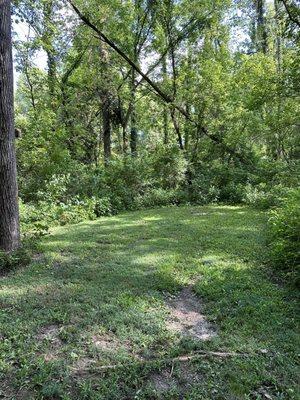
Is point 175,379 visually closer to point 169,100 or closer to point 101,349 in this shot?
point 101,349

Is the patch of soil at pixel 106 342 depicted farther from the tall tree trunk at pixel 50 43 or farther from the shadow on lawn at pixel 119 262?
the tall tree trunk at pixel 50 43

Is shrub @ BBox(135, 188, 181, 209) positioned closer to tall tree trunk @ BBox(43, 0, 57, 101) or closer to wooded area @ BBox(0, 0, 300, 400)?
wooded area @ BBox(0, 0, 300, 400)

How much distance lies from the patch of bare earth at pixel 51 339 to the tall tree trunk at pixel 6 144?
213cm

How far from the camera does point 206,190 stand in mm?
12562

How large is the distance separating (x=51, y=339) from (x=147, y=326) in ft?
2.95

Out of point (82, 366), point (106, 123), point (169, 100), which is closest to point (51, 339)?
point (82, 366)

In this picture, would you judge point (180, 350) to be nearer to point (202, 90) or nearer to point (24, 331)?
point (24, 331)

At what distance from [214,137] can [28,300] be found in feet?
38.0

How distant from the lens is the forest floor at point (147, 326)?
2.61 meters

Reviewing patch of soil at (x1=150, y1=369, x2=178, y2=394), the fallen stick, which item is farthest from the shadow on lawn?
patch of soil at (x1=150, y1=369, x2=178, y2=394)

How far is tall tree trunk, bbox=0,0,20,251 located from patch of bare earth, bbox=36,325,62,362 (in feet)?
6.99

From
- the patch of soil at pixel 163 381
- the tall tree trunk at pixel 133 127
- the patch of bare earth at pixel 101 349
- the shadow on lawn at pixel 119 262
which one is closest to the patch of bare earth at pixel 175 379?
the patch of soil at pixel 163 381

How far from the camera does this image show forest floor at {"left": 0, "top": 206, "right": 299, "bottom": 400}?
8.55 ft

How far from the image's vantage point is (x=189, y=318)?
3627mm
